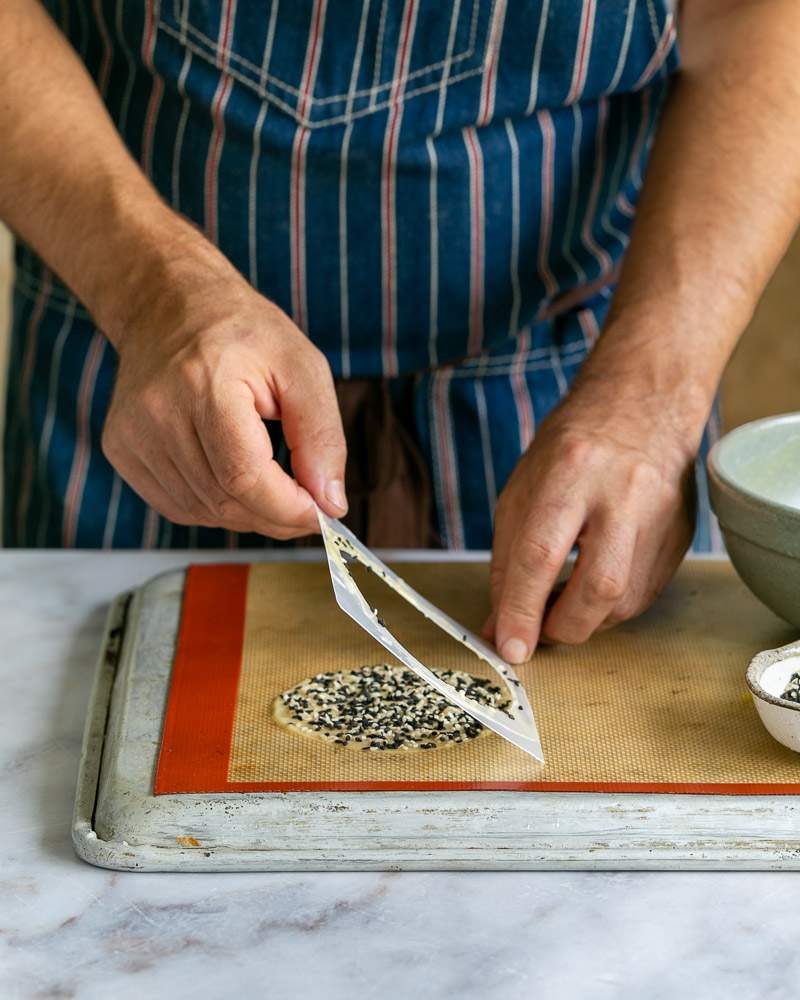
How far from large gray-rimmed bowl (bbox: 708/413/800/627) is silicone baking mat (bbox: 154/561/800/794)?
0.06 m

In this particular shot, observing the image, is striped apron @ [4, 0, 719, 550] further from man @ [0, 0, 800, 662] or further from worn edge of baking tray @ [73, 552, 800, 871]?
worn edge of baking tray @ [73, 552, 800, 871]

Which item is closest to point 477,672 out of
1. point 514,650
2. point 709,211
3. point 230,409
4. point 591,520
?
point 514,650

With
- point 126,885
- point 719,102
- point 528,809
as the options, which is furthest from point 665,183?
point 126,885

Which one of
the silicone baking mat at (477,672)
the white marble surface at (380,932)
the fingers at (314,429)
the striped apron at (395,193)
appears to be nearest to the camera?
the white marble surface at (380,932)

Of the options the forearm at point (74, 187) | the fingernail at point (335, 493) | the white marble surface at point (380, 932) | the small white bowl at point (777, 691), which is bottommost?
the white marble surface at point (380, 932)

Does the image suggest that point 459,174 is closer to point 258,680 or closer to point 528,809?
point 258,680

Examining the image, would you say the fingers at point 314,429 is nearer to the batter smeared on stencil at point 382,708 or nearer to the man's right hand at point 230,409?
the man's right hand at point 230,409

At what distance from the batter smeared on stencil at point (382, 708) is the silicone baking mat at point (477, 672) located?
1 centimetres

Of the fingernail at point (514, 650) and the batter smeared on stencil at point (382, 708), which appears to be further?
the fingernail at point (514, 650)

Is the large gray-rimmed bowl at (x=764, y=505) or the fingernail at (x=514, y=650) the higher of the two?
the large gray-rimmed bowl at (x=764, y=505)

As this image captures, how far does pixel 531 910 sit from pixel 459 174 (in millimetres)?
710

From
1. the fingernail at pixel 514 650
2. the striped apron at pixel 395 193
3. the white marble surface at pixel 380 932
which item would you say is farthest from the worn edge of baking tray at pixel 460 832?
the striped apron at pixel 395 193

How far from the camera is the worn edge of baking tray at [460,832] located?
2.46 ft

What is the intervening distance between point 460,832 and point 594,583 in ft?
0.81
